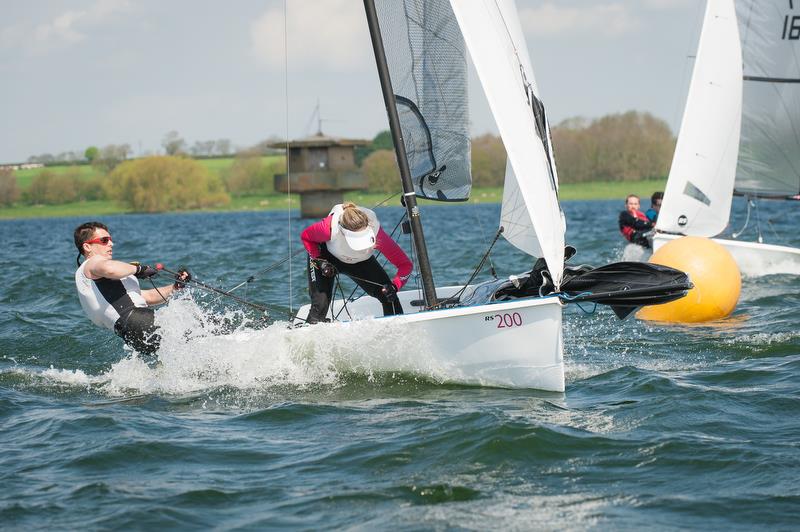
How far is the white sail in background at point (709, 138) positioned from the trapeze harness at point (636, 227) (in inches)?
28.4

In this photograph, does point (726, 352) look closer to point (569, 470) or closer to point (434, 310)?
point (434, 310)

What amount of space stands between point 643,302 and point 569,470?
1.83 m

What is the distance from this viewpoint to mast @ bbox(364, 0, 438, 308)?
678cm

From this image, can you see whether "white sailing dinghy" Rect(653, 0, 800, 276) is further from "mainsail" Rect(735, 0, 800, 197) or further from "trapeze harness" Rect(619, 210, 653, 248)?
"trapeze harness" Rect(619, 210, 653, 248)

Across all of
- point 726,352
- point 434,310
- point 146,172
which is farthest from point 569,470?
point 146,172

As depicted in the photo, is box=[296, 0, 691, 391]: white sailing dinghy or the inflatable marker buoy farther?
the inflatable marker buoy

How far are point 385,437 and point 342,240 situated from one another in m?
1.80

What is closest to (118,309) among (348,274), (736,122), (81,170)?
(348,274)

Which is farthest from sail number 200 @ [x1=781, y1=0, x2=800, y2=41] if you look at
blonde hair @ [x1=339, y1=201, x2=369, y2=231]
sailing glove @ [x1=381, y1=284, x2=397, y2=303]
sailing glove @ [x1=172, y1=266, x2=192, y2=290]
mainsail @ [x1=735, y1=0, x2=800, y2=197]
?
sailing glove @ [x1=172, y1=266, x2=192, y2=290]

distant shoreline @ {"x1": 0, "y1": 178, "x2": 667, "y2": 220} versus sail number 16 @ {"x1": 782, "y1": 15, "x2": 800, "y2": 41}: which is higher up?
sail number 16 @ {"x1": 782, "y1": 15, "x2": 800, "y2": 41}

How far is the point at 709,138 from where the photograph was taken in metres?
13.0

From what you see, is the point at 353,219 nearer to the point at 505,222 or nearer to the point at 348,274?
the point at 348,274

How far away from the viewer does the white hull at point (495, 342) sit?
6207mm

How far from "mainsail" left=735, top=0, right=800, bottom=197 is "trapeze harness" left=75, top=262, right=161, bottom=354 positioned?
9541mm
